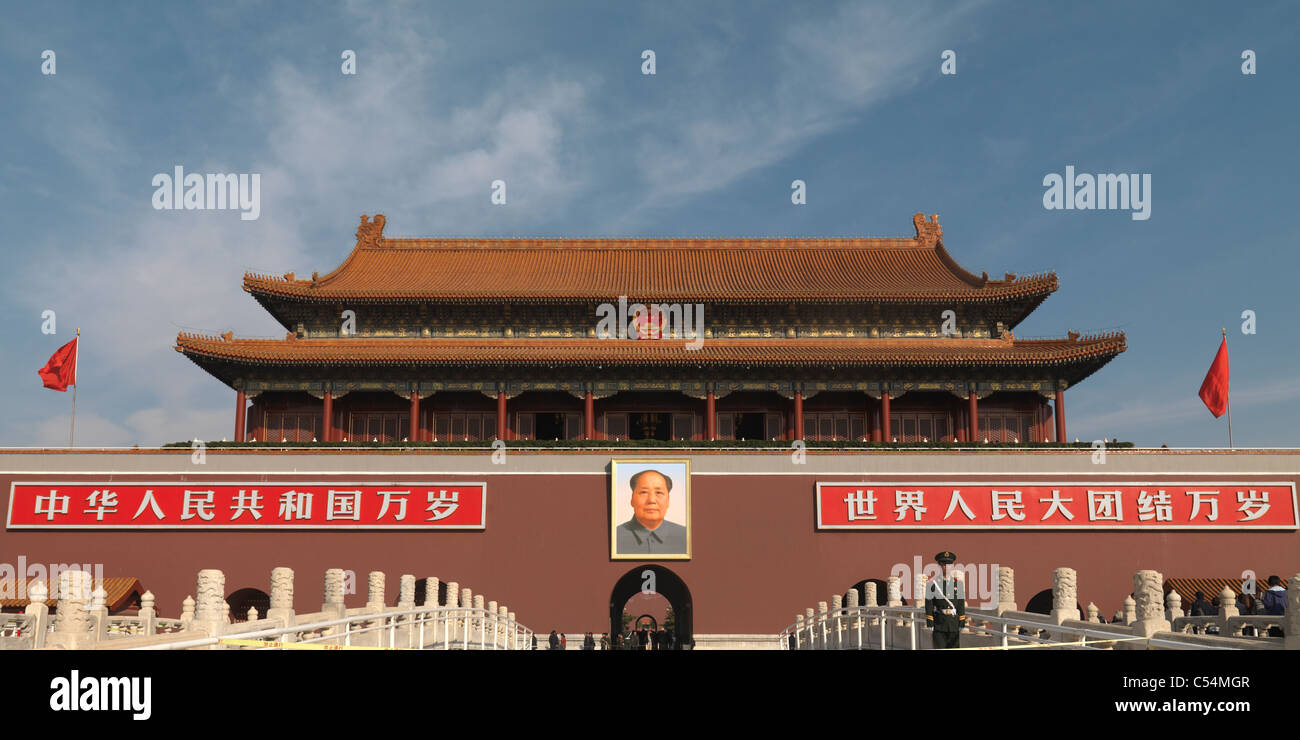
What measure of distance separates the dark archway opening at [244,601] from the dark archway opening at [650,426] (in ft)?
32.5

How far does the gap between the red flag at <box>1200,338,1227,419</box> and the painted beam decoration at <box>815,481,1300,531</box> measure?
6.93 feet

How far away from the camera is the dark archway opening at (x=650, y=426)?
27047mm

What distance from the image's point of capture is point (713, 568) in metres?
22.8

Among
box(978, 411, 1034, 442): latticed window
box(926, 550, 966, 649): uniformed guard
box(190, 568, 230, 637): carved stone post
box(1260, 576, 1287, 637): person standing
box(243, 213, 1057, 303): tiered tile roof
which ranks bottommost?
box(1260, 576, 1287, 637): person standing

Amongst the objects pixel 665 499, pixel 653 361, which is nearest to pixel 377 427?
pixel 653 361

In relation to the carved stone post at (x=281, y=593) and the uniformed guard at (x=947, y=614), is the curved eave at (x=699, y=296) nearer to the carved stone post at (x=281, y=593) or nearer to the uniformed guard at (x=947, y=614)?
the carved stone post at (x=281, y=593)

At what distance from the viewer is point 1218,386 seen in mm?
24469

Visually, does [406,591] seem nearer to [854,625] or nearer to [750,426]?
[854,625]

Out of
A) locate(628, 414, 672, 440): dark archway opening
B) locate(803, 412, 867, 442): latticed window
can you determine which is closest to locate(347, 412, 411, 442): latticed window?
locate(628, 414, 672, 440): dark archway opening

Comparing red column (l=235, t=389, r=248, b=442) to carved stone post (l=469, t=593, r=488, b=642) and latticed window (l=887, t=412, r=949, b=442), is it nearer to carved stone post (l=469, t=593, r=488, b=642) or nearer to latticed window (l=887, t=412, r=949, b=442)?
carved stone post (l=469, t=593, r=488, b=642)

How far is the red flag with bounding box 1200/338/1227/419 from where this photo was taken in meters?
24.4

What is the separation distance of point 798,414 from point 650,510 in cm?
510
